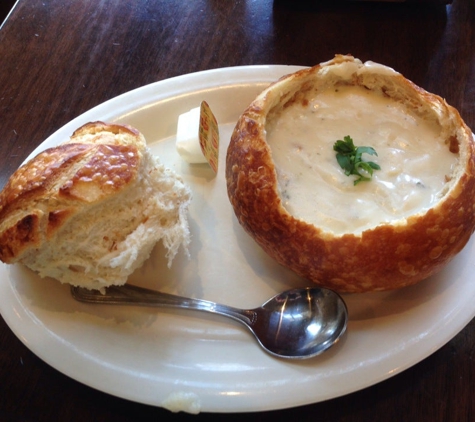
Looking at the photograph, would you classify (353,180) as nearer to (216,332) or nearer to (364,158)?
(364,158)

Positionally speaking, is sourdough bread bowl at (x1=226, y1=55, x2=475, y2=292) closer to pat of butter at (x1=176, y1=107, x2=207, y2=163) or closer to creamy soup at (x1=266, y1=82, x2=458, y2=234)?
creamy soup at (x1=266, y1=82, x2=458, y2=234)

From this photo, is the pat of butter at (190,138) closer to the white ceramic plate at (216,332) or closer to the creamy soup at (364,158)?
the white ceramic plate at (216,332)

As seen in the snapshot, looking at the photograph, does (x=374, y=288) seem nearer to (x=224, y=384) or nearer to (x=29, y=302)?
(x=224, y=384)

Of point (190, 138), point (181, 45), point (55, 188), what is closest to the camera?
point (55, 188)

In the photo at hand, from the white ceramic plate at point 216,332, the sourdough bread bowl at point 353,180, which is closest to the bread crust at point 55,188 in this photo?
the white ceramic plate at point 216,332

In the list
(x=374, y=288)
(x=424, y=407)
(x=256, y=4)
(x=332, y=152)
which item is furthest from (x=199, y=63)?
(x=424, y=407)

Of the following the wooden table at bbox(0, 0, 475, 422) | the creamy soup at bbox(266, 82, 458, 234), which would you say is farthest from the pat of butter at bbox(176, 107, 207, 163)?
the wooden table at bbox(0, 0, 475, 422)

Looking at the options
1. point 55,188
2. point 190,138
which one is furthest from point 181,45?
point 55,188
